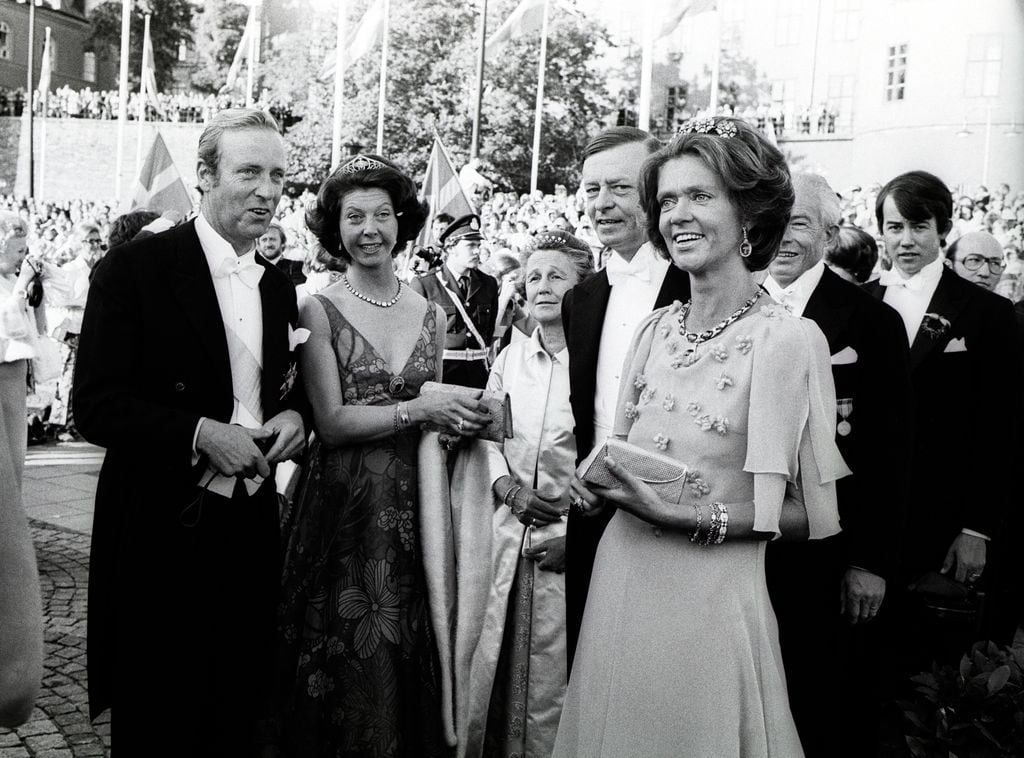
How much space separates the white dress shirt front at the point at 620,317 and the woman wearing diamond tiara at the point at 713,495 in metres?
0.78

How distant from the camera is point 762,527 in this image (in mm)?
2451

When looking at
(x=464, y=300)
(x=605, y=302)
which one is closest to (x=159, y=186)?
(x=464, y=300)

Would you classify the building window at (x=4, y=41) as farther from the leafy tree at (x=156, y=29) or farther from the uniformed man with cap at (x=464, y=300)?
the uniformed man with cap at (x=464, y=300)

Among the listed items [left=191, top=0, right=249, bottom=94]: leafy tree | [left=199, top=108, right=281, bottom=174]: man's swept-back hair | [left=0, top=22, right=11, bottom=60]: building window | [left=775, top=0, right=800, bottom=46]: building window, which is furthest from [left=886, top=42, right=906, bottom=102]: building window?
[left=0, top=22, right=11, bottom=60]: building window

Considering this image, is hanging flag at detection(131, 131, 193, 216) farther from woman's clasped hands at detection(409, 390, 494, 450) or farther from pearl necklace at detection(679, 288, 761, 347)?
pearl necklace at detection(679, 288, 761, 347)

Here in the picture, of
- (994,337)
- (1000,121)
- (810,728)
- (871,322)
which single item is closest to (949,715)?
(810,728)

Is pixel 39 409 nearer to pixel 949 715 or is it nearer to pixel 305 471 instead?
pixel 305 471

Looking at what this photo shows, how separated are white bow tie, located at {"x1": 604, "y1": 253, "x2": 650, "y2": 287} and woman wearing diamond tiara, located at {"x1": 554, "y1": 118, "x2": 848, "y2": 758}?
862mm

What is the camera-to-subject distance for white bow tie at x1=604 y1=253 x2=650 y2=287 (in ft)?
11.8

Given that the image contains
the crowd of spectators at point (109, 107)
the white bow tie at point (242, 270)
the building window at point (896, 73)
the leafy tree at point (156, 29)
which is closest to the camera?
the white bow tie at point (242, 270)

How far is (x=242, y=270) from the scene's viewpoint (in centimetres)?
332

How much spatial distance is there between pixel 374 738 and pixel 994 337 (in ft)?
9.25

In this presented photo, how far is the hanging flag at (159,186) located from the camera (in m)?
9.94

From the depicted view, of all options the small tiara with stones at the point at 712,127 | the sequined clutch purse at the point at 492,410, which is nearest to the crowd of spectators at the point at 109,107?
the sequined clutch purse at the point at 492,410
